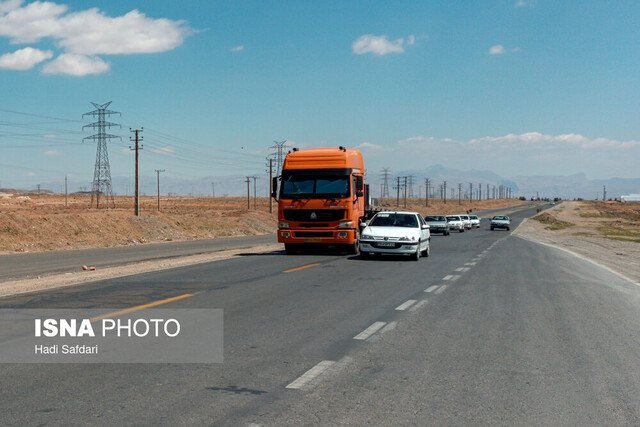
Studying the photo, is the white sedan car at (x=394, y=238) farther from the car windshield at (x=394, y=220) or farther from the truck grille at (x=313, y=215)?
the truck grille at (x=313, y=215)

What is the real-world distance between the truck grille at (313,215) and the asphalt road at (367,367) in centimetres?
897

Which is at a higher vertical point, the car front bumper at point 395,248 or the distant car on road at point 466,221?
the car front bumper at point 395,248

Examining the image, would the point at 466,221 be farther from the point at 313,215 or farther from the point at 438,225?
the point at 313,215

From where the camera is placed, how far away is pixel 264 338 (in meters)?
Result: 7.91

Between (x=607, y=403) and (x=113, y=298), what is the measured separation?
28.0 feet

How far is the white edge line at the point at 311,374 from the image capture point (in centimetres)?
579

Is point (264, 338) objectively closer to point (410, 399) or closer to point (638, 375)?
point (410, 399)

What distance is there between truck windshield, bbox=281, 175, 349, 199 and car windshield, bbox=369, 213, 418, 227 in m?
1.62

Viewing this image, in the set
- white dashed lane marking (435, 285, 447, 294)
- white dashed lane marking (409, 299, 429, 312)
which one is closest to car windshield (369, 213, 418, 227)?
white dashed lane marking (435, 285, 447, 294)

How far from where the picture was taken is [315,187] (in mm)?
22391

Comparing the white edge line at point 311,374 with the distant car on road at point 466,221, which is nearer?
the white edge line at point 311,374

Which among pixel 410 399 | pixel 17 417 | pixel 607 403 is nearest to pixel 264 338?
pixel 410 399

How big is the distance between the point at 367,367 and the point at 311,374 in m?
0.68

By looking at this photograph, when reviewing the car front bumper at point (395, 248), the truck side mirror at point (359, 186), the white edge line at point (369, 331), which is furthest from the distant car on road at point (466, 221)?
the white edge line at point (369, 331)
